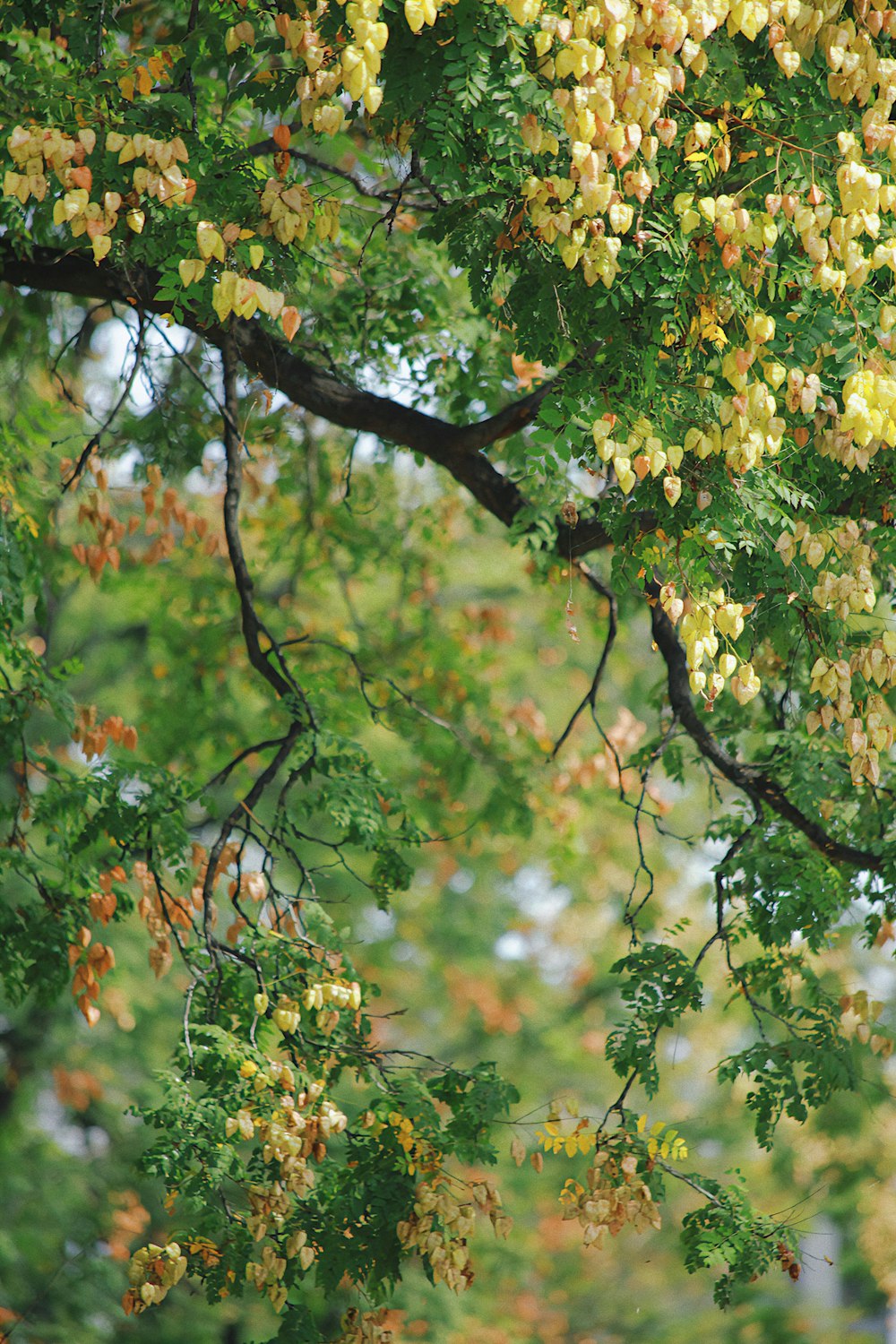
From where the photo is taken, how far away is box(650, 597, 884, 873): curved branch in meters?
5.29

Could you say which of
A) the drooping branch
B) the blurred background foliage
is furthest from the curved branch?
the blurred background foliage

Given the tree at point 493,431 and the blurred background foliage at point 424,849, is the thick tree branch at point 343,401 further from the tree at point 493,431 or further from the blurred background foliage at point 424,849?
the blurred background foliage at point 424,849

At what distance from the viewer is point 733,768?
18.3 feet

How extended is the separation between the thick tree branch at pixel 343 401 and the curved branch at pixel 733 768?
1.68 feet

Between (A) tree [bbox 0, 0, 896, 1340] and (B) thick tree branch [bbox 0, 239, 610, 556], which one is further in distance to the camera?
(B) thick tree branch [bbox 0, 239, 610, 556]

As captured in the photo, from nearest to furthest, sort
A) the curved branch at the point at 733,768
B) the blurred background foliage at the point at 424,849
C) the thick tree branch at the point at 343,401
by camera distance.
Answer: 1. the thick tree branch at the point at 343,401
2. the curved branch at the point at 733,768
3. the blurred background foliage at the point at 424,849

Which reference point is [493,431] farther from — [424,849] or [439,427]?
[424,849]

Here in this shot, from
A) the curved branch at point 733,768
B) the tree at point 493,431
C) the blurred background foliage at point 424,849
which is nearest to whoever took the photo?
the tree at point 493,431

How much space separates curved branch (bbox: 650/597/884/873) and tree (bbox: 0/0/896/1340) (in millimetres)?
16

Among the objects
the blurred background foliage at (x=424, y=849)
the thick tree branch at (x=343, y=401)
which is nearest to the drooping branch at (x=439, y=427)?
the thick tree branch at (x=343, y=401)

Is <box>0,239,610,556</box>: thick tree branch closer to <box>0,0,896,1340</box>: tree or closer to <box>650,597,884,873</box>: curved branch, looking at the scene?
<box>0,0,896,1340</box>: tree

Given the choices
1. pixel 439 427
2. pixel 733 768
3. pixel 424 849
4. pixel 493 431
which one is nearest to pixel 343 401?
pixel 439 427

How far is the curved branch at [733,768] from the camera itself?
5293 mm

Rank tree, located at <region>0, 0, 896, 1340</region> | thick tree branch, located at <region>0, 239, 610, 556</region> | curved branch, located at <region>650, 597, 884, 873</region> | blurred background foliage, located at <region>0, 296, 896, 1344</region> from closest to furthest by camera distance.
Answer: tree, located at <region>0, 0, 896, 1340</region>
thick tree branch, located at <region>0, 239, 610, 556</region>
curved branch, located at <region>650, 597, 884, 873</region>
blurred background foliage, located at <region>0, 296, 896, 1344</region>
